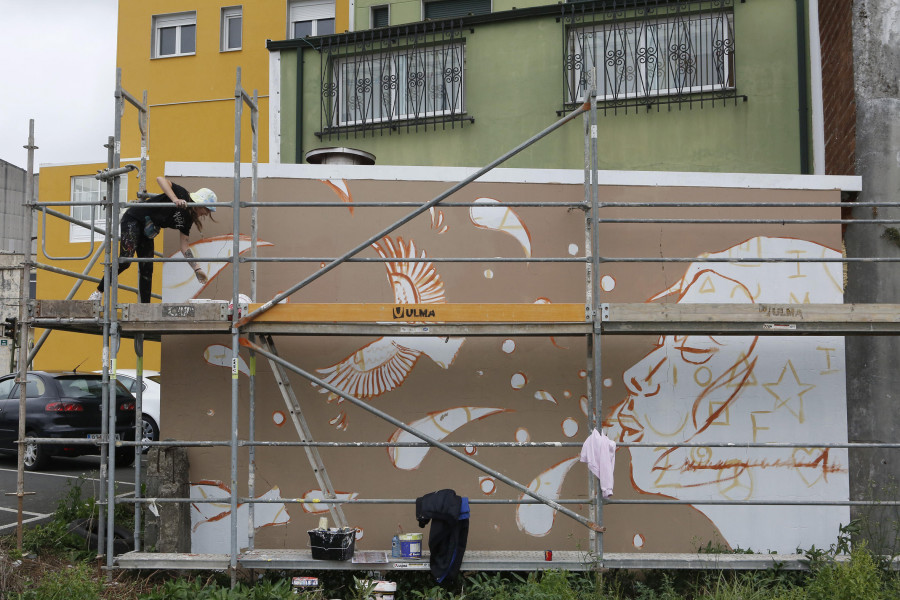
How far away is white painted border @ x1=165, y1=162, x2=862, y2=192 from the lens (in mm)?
7613

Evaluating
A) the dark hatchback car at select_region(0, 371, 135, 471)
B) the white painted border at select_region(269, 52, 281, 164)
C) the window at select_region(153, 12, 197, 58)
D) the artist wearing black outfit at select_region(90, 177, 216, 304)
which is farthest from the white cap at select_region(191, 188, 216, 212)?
the window at select_region(153, 12, 197, 58)

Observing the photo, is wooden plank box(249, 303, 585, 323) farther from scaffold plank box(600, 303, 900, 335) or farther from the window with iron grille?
the window with iron grille

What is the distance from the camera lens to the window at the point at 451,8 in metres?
13.8

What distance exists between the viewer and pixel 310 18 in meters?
17.7

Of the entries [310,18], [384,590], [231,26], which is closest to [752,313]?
[384,590]

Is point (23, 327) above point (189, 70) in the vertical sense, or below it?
below

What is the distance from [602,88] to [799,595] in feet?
20.6

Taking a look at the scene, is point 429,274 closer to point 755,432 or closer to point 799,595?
point 755,432

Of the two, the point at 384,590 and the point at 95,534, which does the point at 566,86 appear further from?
the point at 95,534

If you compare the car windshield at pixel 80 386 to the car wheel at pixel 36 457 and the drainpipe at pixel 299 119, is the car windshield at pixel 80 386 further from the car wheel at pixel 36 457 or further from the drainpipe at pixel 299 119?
the drainpipe at pixel 299 119

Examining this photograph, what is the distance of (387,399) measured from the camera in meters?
7.48

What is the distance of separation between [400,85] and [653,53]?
3.13 meters

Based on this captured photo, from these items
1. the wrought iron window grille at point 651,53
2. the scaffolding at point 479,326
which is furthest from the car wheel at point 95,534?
the wrought iron window grille at point 651,53

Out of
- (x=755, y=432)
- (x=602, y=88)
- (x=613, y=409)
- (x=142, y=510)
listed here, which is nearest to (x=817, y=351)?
(x=755, y=432)
